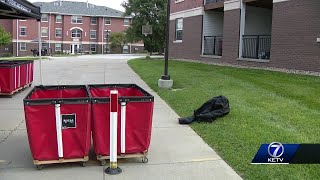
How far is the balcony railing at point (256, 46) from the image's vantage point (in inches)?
797

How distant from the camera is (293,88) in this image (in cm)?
1191

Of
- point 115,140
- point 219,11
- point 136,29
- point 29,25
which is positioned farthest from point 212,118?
point 29,25

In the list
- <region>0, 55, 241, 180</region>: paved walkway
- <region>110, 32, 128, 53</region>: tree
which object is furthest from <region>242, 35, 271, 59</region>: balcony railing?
<region>110, 32, 128, 53</region>: tree

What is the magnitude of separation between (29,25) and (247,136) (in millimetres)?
70915

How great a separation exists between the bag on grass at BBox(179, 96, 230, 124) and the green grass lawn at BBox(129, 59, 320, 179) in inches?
5.9

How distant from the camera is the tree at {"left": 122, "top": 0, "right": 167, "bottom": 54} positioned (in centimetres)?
3941

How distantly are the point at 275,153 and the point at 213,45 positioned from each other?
2317cm

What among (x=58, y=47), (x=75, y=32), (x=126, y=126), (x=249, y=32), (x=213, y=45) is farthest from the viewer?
(x=75, y=32)

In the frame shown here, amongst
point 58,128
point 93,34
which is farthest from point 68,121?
point 93,34

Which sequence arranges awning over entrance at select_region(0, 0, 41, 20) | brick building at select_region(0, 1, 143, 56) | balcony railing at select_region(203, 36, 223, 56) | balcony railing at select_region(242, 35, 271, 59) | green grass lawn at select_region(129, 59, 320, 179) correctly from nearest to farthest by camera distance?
green grass lawn at select_region(129, 59, 320, 179)
awning over entrance at select_region(0, 0, 41, 20)
balcony railing at select_region(242, 35, 271, 59)
balcony railing at select_region(203, 36, 223, 56)
brick building at select_region(0, 1, 143, 56)

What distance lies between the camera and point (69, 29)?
245 ft

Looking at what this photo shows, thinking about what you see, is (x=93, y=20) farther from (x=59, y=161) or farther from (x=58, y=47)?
(x=59, y=161)

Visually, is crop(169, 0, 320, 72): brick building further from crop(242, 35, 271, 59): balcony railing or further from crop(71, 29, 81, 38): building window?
crop(71, 29, 81, 38): building window

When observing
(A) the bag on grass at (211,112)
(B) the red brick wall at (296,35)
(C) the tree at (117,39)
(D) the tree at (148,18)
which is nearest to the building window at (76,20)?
(C) the tree at (117,39)
